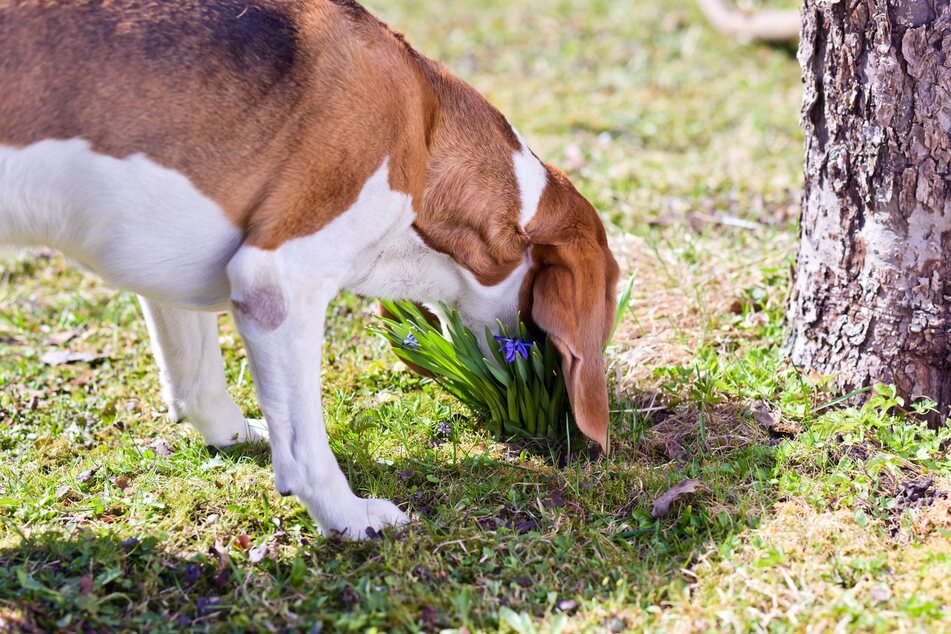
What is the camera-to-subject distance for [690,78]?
6902 millimetres

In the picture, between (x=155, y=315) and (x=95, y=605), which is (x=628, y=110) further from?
(x=95, y=605)

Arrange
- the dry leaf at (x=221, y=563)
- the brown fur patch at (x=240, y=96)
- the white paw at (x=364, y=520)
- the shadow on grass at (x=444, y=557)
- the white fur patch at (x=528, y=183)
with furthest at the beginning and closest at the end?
the white fur patch at (x=528, y=183) < the white paw at (x=364, y=520) < the dry leaf at (x=221, y=563) < the shadow on grass at (x=444, y=557) < the brown fur patch at (x=240, y=96)

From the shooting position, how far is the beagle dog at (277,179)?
247cm

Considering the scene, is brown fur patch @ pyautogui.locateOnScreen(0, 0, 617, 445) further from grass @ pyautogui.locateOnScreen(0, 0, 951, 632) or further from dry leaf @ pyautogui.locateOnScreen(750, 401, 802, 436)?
dry leaf @ pyautogui.locateOnScreen(750, 401, 802, 436)

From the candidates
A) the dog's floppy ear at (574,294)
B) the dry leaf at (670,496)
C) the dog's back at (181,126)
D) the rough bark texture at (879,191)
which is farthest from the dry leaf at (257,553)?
the rough bark texture at (879,191)

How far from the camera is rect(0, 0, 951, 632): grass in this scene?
256cm

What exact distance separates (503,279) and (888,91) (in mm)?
1279

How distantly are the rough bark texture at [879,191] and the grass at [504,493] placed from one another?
169 millimetres

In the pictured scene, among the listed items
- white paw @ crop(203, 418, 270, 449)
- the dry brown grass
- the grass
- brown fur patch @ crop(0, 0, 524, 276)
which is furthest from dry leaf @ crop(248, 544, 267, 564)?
the dry brown grass

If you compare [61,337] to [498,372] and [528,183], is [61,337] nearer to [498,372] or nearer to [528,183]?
[498,372]

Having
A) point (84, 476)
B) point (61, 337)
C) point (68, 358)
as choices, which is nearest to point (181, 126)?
point (84, 476)

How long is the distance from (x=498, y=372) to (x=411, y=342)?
12.5 inches

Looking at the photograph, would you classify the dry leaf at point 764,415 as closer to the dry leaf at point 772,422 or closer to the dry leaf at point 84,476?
the dry leaf at point 772,422

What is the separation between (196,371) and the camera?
3348mm
